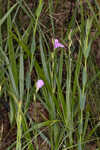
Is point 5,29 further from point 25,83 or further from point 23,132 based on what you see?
point 23,132

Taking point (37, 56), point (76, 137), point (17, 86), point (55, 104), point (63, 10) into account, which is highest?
point (63, 10)

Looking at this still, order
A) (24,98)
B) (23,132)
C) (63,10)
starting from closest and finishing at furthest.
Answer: (23,132) < (24,98) < (63,10)

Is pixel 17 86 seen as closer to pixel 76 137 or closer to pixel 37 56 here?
pixel 37 56

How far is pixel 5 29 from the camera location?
1258 millimetres

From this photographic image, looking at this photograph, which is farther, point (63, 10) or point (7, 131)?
point (63, 10)

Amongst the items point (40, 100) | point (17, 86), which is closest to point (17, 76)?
point (17, 86)

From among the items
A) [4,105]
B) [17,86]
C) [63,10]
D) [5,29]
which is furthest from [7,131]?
[63,10]

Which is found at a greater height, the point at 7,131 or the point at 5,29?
the point at 5,29

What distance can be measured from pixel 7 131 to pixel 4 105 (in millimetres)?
123

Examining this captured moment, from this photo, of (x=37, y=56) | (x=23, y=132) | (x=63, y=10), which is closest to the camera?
(x=23, y=132)

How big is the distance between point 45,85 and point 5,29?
1.23ft

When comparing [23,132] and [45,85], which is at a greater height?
[45,85]

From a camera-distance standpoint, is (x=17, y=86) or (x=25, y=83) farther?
(x=25, y=83)

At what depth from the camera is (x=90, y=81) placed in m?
1.17
